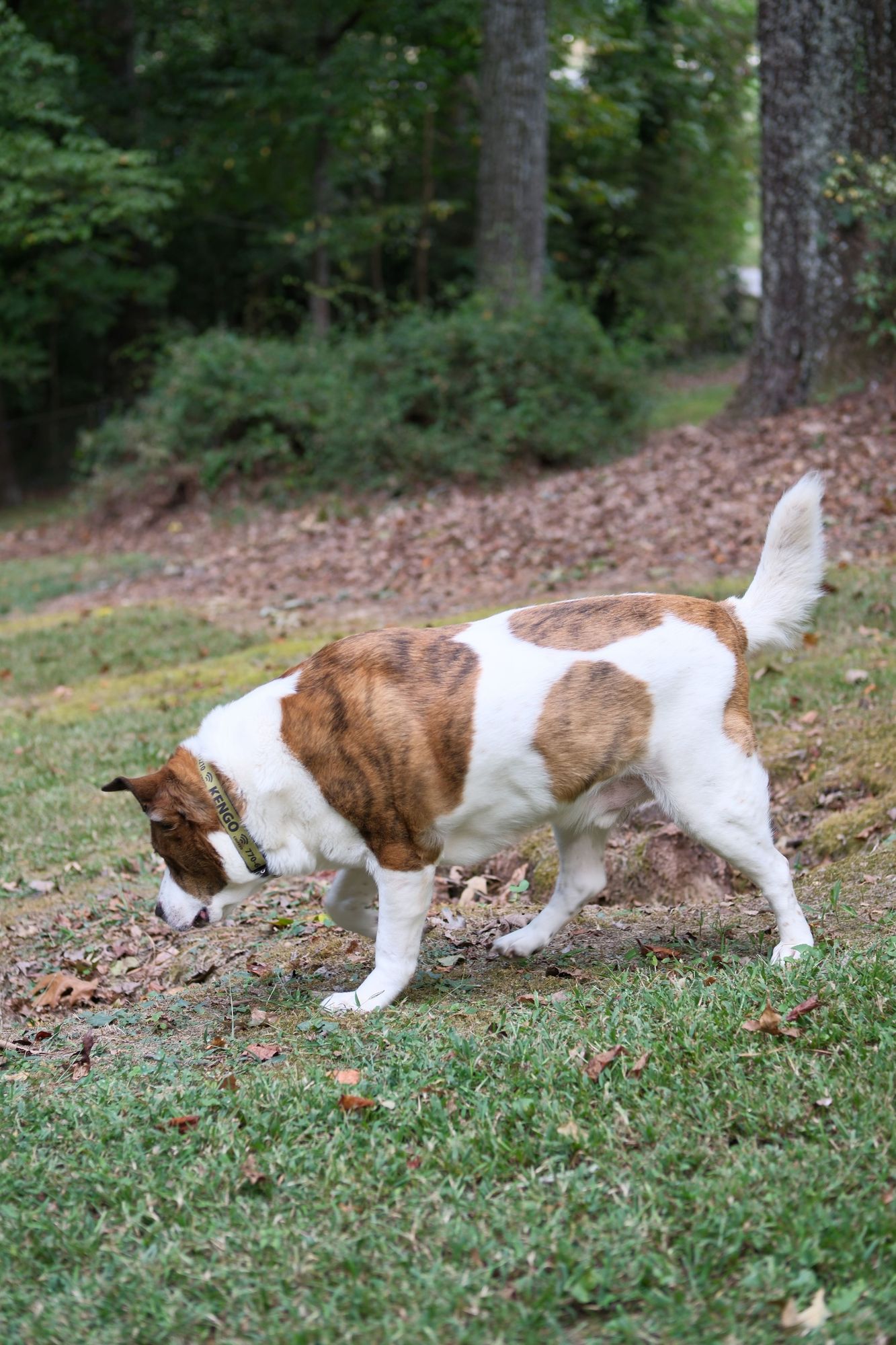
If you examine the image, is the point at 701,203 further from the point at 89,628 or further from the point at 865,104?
the point at 89,628

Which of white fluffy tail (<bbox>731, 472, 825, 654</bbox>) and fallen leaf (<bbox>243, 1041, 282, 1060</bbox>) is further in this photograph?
white fluffy tail (<bbox>731, 472, 825, 654</bbox>)

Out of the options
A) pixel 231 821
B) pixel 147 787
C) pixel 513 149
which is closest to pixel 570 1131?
pixel 231 821

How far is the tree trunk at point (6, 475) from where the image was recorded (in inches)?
1020

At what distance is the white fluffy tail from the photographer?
459 centimetres

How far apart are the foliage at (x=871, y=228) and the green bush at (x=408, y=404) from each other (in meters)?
4.68

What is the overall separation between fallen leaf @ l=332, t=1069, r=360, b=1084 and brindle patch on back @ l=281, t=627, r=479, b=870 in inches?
30.0

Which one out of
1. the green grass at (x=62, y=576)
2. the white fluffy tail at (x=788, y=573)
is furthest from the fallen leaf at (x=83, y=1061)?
the green grass at (x=62, y=576)

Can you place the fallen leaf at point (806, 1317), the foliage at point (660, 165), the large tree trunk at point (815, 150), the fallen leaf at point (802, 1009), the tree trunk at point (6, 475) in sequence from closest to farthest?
the fallen leaf at point (806, 1317) → the fallen leaf at point (802, 1009) → the large tree trunk at point (815, 150) → the tree trunk at point (6, 475) → the foliage at point (660, 165)

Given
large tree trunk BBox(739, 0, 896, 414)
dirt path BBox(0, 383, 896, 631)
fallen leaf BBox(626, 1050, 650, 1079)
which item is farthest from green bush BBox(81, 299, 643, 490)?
fallen leaf BBox(626, 1050, 650, 1079)


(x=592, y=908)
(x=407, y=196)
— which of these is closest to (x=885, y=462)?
(x=592, y=908)

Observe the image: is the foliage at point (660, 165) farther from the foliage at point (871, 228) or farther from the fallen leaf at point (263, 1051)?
the fallen leaf at point (263, 1051)

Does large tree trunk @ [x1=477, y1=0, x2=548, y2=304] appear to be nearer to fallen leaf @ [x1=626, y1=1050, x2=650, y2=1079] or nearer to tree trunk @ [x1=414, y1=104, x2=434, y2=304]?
tree trunk @ [x1=414, y1=104, x2=434, y2=304]

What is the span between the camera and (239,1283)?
3006mm

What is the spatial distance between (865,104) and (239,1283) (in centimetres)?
1271
